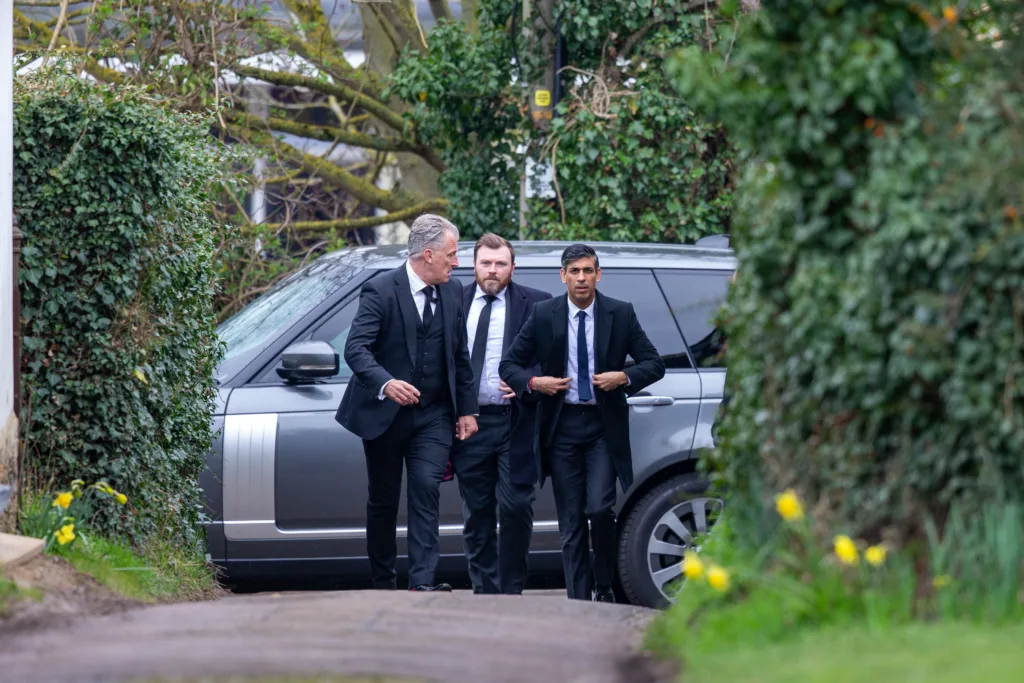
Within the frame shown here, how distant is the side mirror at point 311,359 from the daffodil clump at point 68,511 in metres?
1.36

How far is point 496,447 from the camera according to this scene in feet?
27.6

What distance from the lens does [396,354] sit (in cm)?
805

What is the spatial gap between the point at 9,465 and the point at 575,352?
9.71 feet

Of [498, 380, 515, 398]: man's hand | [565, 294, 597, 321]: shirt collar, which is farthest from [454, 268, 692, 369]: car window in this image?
[498, 380, 515, 398]: man's hand

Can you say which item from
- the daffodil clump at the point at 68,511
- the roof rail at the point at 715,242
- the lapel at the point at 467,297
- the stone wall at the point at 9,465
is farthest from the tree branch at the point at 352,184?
the stone wall at the point at 9,465

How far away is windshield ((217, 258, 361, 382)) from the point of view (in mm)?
8547

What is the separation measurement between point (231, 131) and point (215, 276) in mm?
5442

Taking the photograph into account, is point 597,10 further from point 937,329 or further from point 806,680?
point 806,680

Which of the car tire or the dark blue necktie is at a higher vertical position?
the dark blue necktie

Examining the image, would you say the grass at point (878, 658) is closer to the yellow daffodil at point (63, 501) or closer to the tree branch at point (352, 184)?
the yellow daffodil at point (63, 501)

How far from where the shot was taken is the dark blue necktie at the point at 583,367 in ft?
26.3

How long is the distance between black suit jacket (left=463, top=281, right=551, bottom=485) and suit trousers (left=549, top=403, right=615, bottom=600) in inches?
5.2

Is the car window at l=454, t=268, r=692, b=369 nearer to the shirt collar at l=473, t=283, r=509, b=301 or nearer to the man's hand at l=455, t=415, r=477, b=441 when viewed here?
the shirt collar at l=473, t=283, r=509, b=301

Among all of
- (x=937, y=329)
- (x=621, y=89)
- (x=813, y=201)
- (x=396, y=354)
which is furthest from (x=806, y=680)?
(x=621, y=89)
